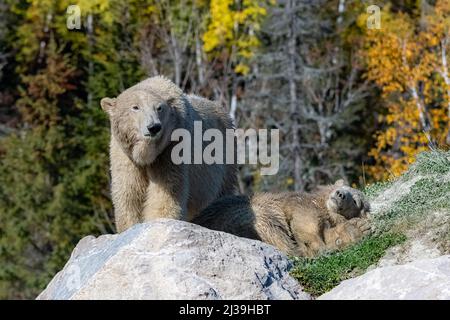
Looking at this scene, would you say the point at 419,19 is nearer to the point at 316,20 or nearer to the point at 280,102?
the point at 316,20

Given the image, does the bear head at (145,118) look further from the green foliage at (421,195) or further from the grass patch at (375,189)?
the green foliage at (421,195)

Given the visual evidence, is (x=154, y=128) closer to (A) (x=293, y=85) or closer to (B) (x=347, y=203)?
(B) (x=347, y=203)

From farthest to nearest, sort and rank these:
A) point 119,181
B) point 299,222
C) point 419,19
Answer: point 419,19
point 119,181
point 299,222

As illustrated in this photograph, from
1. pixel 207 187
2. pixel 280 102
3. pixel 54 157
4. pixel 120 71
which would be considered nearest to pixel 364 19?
pixel 280 102

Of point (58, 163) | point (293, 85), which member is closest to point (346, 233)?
point (293, 85)

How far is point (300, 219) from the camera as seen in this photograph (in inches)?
478

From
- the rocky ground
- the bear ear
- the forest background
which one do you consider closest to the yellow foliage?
the forest background

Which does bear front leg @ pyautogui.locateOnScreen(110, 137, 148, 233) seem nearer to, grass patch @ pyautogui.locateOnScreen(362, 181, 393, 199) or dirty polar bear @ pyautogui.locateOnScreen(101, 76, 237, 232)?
dirty polar bear @ pyautogui.locateOnScreen(101, 76, 237, 232)

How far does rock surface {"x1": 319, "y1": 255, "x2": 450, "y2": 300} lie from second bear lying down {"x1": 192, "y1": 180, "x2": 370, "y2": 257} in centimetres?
241

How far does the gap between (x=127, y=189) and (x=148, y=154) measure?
637 millimetres

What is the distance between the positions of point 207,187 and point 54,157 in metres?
32.5

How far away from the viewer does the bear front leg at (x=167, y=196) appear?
1284 cm

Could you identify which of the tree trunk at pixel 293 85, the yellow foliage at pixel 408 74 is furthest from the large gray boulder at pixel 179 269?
the tree trunk at pixel 293 85
